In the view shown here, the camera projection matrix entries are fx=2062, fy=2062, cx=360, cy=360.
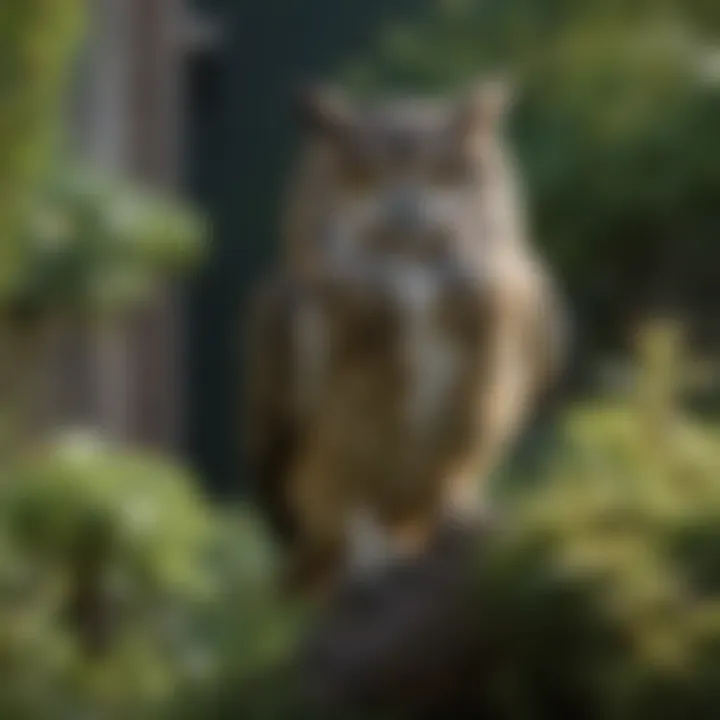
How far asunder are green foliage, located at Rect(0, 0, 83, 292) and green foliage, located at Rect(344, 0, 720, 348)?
28.1 inches

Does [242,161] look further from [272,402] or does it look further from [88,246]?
[88,246]

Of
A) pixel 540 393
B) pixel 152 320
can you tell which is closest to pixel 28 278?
pixel 540 393

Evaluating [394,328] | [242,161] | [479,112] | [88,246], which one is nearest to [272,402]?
[394,328]

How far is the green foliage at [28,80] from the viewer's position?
76cm

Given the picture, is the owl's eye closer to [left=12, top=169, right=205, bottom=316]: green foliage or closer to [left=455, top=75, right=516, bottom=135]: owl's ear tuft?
[left=455, top=75, right=516, bottom=135]: owl's ear tuft

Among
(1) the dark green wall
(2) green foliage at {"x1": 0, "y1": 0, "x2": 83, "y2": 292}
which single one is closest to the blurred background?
(2) green foliage at {"x1": 0, "y1": 0, "x2": 83, "y2": 292}

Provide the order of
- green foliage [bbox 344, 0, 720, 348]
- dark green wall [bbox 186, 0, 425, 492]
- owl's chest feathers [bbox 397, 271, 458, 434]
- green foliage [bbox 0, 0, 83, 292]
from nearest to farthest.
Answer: green foliage [bbox 0, 0, 83, 292], owl's chest feathers [bbox 397, 271, 458, 434], green foliage [bbox 344, 0, 720, 348], dark green wall [bbox 186, 0, 425, 492]

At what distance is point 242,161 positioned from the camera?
244 cm

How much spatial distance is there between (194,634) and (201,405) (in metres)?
1.44

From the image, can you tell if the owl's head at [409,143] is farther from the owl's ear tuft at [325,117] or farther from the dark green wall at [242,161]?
the dark green wall at [242,161]

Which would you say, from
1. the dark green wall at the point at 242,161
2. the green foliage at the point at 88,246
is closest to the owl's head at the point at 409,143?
the green foliage at the point at 88,246

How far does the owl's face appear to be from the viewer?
50.5 inches

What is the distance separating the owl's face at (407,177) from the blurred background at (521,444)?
107 millimetres

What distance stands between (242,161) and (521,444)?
0.96 m
